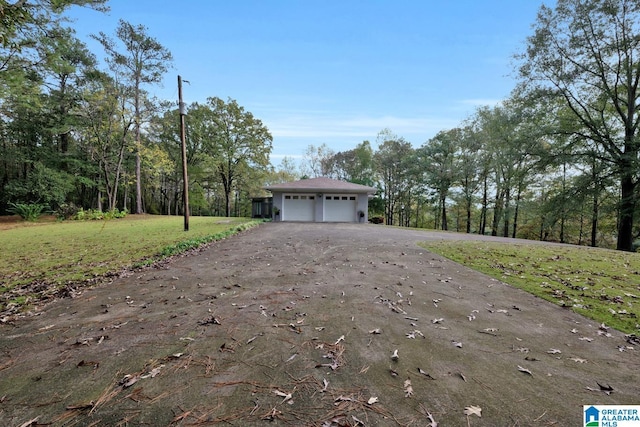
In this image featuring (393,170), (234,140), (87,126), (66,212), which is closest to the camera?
(66,212)

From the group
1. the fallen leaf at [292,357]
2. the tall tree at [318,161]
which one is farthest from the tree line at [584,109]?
the tall tree at [318,161]

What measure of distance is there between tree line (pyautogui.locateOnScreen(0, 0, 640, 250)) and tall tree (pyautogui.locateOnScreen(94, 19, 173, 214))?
75 millimetres

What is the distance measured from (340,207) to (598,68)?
1575 centimetres

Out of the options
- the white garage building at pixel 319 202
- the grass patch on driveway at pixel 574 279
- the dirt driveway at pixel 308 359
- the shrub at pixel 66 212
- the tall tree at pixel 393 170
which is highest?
the tall tree at pixel 393 170

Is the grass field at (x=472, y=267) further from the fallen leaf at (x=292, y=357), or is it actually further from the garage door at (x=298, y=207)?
the garage door at (x=298, y=207)

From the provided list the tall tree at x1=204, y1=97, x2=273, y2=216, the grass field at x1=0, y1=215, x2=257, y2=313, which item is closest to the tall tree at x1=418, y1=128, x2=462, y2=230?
the tall tree at x1=204, y1=97, x2=273, y2=216

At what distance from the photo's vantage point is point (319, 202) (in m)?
18.9

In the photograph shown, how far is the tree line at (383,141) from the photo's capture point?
12.6 m

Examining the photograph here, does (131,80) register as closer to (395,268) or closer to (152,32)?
(152,32)

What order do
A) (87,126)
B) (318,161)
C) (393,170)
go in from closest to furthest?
(87,126), (393,170), (318,161)

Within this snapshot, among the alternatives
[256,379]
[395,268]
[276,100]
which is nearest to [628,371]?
[256,379]

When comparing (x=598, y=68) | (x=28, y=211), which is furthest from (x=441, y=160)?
(x=28, y=211)

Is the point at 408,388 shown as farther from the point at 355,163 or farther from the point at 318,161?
the point at 318,161

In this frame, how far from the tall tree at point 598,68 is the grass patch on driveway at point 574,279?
1070cm
